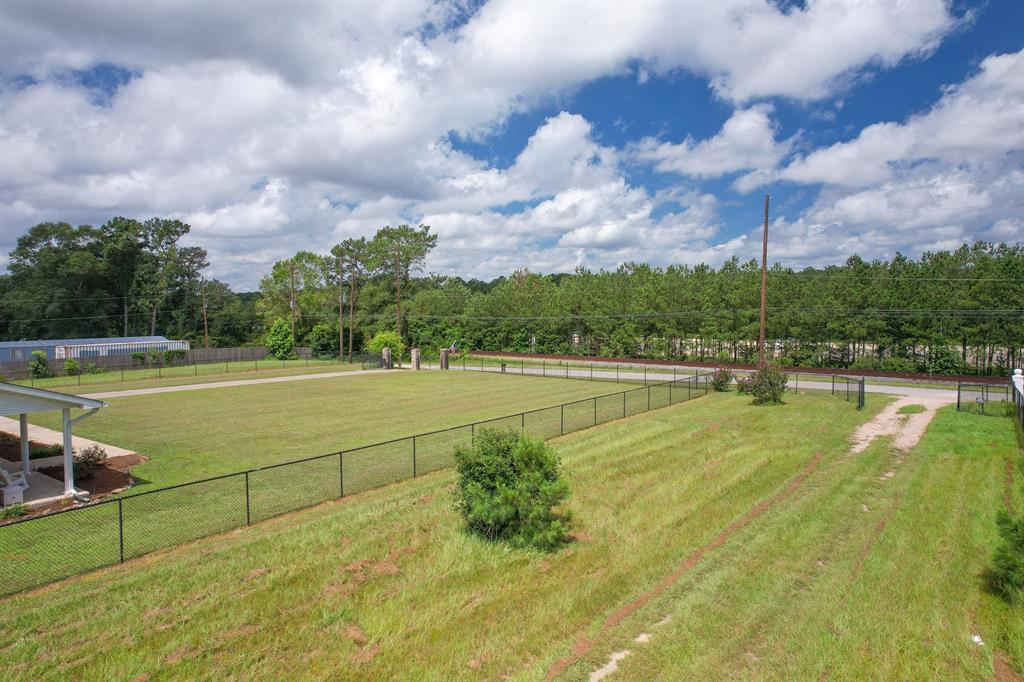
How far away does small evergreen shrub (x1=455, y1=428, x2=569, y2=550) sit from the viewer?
410 inches

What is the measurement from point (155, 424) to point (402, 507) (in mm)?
19128

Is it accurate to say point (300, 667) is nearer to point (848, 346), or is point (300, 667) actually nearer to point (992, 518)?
point (992, 518)

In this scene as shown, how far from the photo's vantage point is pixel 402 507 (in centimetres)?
1259

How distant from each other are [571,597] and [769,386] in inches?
920

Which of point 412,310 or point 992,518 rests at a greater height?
point 412,310

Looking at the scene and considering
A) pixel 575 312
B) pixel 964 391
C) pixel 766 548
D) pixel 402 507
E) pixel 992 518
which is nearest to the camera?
pixel 766 548

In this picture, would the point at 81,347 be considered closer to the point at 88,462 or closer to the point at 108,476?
the point at 88,462

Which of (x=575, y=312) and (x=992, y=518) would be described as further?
(x=575, y=312)

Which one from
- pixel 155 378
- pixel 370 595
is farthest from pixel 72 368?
pixel 370 595

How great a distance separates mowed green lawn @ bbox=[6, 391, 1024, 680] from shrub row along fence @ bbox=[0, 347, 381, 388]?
44.2 m

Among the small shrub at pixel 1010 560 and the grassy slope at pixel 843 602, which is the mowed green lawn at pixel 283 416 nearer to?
the grassy slope at pixel 843 602

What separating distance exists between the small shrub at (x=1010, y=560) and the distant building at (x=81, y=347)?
74786mm

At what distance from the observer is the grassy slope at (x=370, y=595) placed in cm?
698

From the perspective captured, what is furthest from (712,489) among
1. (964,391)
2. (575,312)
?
(575,312)
